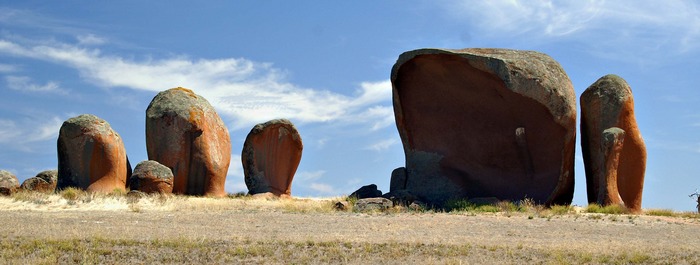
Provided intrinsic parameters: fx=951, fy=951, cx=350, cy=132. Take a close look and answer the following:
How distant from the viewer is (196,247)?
1393cm

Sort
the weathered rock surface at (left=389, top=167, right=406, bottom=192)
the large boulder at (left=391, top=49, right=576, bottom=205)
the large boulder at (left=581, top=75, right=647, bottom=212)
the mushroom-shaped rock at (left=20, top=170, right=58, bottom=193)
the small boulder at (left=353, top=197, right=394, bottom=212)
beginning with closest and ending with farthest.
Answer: the small boulder at (left=353, top=197, right=394, bottom=212) → the large boulder at (left=581, top=75, right=647, bottom=212) → the large boulder at (left=391, top=49, right=576, bottom=205) → the weathered rock surface at (left=389, top=167, right=406, bottom=192) → the mushroom-shaped rock at (left=20, top=170, right=58, bottom=193)

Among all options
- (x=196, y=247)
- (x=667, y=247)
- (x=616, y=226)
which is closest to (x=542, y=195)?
(x=616, y=226)

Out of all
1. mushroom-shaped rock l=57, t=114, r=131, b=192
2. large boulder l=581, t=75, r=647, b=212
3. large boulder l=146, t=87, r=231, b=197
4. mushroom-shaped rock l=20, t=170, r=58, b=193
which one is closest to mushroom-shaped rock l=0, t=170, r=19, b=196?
mushroom-shaped rock l=20, t=170, r=58, b=193

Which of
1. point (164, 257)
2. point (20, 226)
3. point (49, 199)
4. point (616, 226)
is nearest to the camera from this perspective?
point (164, 257)

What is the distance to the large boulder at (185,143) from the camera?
26.8 m

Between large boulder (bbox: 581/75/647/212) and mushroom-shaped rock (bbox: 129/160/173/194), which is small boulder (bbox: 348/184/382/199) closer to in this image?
mushroom-shaped rock (bbox: 129/160/173/194)

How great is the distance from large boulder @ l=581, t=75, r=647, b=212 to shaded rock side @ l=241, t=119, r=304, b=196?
367 inches

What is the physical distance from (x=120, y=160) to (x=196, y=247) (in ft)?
41.9

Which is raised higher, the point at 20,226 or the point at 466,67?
the point at 466,67

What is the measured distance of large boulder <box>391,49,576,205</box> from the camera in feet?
75.5

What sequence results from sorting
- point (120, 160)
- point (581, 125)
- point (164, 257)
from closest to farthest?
point (164, 257)
point (581, 125)
point (120, 160)

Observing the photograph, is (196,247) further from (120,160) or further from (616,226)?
(120,160)

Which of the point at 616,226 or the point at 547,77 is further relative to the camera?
the point at 547,77

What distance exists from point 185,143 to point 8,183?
15.9 ft
